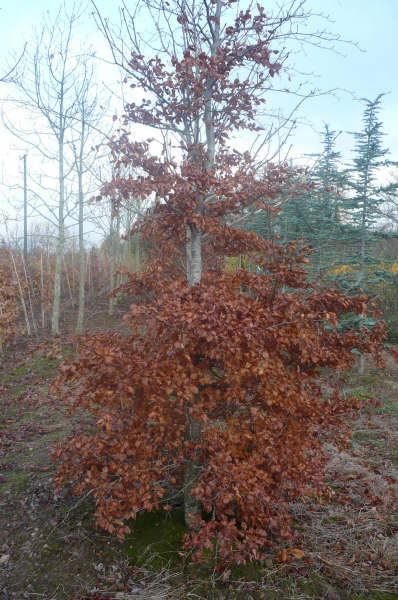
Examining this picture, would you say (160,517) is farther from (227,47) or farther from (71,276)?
(71,276)

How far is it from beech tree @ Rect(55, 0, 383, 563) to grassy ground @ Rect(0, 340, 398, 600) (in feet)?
0.97

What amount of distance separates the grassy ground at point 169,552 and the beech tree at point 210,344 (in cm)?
30

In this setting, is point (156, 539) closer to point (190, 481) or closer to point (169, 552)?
point (169, 552)

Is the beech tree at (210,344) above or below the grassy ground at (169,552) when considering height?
above

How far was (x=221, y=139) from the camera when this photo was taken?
12.6ft

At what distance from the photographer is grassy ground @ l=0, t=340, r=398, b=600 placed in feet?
9.76

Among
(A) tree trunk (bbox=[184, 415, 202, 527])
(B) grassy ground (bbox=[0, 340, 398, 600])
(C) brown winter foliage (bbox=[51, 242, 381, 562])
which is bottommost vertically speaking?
(B) grassy ground (bbox=[0, 340, 398, 600])

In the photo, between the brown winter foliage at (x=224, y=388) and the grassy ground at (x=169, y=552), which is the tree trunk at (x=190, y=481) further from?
the grassy ground at (x=169, y=552)

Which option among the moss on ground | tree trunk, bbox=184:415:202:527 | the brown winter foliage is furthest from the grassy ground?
the brown winter foliage

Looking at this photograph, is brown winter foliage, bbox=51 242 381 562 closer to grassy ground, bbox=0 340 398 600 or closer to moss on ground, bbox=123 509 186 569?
grassy ground, bbox=0 340 398 600

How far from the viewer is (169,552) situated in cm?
333

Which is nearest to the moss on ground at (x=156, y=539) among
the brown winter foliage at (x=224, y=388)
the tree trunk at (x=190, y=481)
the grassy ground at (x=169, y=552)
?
the grassy ground at (x=169, y=552)

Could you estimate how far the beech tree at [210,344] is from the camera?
2.63m

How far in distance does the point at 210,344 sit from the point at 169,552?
6.88 ft
